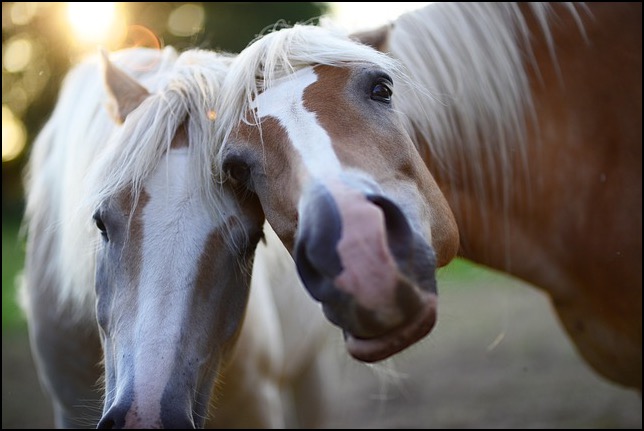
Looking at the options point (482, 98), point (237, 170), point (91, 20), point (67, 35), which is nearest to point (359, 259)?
point (237, 170)

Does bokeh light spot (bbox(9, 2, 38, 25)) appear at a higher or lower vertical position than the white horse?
lower

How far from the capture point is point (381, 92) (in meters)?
1.88

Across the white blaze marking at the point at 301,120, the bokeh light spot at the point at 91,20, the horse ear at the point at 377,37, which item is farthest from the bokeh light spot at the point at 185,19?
the white blaze marking at the point at 301,120

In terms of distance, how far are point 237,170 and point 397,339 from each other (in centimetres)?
67

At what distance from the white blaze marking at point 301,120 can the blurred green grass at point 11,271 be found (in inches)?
273

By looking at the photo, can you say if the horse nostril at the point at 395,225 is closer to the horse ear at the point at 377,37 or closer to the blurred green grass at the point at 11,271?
the horse ear at the point at 377,37

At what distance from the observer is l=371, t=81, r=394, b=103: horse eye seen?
73.0 inches

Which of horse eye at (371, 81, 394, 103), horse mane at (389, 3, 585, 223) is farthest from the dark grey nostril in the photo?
horse mane at (389, 3, 585, 223)

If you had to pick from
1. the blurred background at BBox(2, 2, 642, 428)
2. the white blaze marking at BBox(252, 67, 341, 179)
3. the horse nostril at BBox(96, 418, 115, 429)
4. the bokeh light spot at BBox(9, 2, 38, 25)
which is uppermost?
the white blaze marking at BBox(252, 67, 341, 179)

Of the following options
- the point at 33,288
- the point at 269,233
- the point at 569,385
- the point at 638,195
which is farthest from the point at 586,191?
the point at 569,385

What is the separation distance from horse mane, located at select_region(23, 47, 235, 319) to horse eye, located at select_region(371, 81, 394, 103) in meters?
0.48

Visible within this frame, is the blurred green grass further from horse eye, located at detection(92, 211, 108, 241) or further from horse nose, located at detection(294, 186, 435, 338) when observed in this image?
horse nose, located at detection(294, 186, 435, 338)

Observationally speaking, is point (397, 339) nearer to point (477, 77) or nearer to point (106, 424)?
point (106, 424)

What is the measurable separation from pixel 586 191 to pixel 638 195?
0.20 meters
